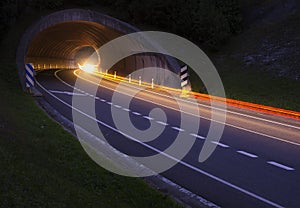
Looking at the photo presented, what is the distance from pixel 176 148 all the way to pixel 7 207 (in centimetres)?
758

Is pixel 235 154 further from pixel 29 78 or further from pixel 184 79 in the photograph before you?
pixel 184 79

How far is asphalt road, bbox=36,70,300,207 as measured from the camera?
360 inches

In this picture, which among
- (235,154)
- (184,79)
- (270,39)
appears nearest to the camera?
(235,154)

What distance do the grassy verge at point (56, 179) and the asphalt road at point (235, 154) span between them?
1532mm

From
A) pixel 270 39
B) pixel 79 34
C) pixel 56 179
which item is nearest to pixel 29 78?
pixel 56 179

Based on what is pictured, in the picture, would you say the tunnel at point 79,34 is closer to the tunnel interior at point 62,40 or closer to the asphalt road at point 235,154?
the tunnel interior at point 62,40

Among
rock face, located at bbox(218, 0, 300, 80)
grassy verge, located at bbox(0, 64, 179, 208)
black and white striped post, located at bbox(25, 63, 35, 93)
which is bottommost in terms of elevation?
grassy verge, located at bbox(0, 64, 179, 208)

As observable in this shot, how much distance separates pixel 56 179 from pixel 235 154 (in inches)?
235

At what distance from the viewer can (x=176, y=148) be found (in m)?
13.0

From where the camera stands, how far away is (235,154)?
12375 mm

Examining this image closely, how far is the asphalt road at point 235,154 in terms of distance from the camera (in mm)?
9148

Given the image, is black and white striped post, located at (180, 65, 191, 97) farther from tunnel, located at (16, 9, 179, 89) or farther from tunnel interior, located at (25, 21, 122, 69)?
tunnel interior, located at (25, 21, 122, 69)

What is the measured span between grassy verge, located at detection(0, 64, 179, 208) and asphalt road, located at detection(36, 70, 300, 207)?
60.3 inches

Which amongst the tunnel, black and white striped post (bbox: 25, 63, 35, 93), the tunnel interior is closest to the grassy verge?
black and white striped post (bbox: 25, 63, 35, 93)
